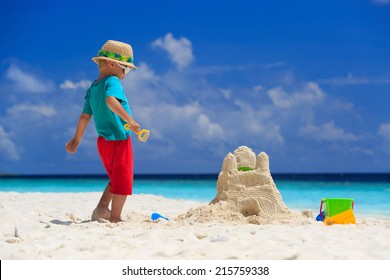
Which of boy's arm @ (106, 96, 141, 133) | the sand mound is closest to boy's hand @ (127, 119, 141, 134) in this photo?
boy's arm @ (106, 96, 141, 133)

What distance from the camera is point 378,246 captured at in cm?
345

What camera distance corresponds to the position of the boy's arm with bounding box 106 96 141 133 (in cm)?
461

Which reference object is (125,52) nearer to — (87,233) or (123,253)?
(87,233)

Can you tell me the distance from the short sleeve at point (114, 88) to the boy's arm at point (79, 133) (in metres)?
0.54

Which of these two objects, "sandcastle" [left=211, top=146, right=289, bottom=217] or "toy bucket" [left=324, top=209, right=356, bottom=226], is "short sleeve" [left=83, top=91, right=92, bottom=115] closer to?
"sandcastle" [left=211, top=146, right=289, bottom=217]

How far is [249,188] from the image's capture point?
512 centimetres

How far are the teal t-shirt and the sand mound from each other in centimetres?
103

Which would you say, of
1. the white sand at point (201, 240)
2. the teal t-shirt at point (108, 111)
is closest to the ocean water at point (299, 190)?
the white sand at point (201, 240)

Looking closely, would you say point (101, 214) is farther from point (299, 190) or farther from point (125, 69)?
point (299, 190)

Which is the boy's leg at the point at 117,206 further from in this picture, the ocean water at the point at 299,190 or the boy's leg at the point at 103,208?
the ocean water at the point at 299,190
